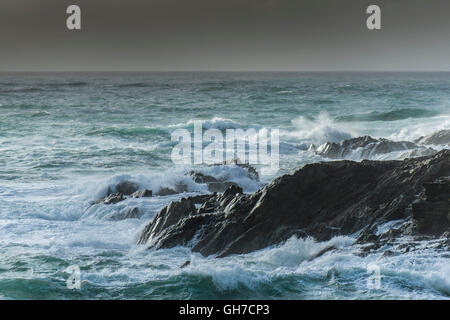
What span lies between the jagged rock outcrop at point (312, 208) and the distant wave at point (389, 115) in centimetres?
2675

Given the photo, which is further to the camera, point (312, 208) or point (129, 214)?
point (129, 214)

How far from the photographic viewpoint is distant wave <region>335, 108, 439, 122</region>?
3831cm

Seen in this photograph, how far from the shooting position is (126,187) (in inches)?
625

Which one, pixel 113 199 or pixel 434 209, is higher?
pixel 434 209

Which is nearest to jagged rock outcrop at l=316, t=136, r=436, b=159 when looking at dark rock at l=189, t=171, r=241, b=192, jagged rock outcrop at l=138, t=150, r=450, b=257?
dark rock at l=189, t=171, r=241, b=192

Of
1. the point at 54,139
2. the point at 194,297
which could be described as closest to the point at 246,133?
the point at 54,139

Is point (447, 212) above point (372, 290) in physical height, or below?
above

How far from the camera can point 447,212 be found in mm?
10133

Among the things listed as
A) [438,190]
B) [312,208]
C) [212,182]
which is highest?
[438,190]

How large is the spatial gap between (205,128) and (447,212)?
24.5 m

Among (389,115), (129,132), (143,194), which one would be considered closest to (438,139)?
(143,194)

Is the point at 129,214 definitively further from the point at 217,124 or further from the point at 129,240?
the point at 217,124

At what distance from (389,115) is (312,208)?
97.8 feet

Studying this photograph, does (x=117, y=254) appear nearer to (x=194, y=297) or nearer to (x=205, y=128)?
(x=194, y=297)
